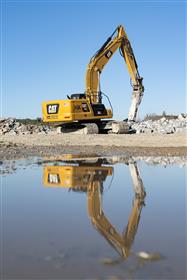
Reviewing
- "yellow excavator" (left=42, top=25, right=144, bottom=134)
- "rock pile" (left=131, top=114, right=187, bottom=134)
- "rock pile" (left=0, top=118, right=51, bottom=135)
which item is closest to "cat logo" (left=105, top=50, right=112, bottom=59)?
"yellow excavator" (left=42, top=25, right=144, bottom=134)

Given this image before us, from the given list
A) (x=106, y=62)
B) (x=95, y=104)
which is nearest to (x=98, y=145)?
(x=95, y=104)

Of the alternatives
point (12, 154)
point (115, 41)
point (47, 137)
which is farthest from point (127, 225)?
point (115, 41)

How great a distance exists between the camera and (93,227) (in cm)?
427

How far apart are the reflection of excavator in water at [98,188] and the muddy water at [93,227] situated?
1 centimetres

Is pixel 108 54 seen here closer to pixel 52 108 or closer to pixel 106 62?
pixel 106 62

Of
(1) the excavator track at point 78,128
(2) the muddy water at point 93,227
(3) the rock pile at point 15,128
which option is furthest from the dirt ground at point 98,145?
(3) the rock pile at point 15,128

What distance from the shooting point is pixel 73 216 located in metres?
4.76

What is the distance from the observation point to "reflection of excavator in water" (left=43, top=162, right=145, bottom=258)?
3.85 metres

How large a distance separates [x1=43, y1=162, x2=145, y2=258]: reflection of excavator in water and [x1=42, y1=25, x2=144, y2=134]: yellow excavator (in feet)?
33.3

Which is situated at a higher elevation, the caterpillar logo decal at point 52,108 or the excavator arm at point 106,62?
the excavator arm at point 106,62

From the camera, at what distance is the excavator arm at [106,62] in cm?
2108

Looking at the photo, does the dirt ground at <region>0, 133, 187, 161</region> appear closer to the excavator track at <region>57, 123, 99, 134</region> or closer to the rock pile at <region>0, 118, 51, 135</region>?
the excavator track at <region>57, 123, 99, 134</region>

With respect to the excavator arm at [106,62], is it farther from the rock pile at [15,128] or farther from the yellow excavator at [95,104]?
the rock pile at [15,128]

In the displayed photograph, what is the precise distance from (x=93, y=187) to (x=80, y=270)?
3807 mm
